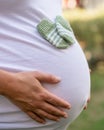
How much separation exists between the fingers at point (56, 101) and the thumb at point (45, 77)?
51mm

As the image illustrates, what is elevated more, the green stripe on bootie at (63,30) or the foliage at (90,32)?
the green stripe on bootie at (63,30)

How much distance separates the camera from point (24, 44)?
188cm

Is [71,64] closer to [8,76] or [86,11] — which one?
[8,76]

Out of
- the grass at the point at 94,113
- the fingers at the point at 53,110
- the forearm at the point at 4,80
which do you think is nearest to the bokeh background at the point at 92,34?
the grass at the point at 94,113

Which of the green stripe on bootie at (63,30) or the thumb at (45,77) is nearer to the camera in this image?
the thumb at (45,77)

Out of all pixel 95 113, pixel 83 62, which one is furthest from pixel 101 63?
pixel 83 62

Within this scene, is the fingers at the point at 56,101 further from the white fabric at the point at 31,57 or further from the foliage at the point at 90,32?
the foliage at the point at 90,32

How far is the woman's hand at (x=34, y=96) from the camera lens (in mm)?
1807

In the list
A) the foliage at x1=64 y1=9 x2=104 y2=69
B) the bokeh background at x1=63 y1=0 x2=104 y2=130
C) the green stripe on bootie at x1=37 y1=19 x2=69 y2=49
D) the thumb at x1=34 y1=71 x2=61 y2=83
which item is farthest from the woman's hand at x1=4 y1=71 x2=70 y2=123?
the foliage at x1=64 y1=9 x2=104 y2=69

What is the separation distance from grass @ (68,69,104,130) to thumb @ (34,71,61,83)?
2.83 m

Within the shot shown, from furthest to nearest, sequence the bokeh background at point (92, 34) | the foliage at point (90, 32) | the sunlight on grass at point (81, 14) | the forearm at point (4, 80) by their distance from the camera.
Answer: the sunlight on grass at point (81, 14), the foliage at point (90, 32), the bokeh background at point (92, 34), the forearm at point (4, 80)

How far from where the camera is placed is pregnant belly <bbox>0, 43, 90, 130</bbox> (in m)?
1.87

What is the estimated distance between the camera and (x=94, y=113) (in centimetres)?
520

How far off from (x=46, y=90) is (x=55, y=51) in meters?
0.16
